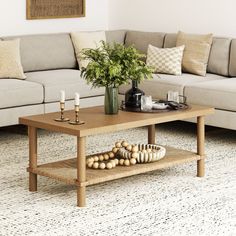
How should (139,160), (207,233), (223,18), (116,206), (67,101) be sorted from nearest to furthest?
(207,233) → (116,206) → (139,160) → (67,101) → (223,18)

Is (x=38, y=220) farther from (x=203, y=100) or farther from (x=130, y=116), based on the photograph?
(x=203, y=100)

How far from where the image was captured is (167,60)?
6.78 meters

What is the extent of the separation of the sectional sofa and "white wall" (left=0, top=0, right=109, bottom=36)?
36cm

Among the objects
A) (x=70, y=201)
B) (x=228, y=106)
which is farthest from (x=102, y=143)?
(x=70, y=201)

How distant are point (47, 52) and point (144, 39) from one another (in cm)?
102

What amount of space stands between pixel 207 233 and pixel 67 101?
2800 mm

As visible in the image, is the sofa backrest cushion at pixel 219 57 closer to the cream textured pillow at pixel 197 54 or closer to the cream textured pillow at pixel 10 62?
the cream textured pillow at pixel 197 54

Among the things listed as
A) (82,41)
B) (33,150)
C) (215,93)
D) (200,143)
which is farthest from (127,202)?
(82,41)

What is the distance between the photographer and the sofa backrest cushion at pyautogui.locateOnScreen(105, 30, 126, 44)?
294 inches

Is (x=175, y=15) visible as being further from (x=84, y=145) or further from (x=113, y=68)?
(x=84, y=145)

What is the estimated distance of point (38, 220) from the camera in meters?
4.09

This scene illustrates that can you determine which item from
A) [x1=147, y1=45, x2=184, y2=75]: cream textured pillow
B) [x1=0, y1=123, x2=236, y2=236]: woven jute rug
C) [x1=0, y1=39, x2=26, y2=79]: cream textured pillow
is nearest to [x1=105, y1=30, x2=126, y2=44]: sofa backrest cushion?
[x1=147, y1=45, x2=184, y2=75]: cream textured pillow

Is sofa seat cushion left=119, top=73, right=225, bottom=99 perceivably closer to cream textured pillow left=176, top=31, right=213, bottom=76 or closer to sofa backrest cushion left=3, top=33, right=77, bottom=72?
cream textured pillow left=176, top=31, right=213, bottom=76

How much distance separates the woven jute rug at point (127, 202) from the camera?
156 inches
